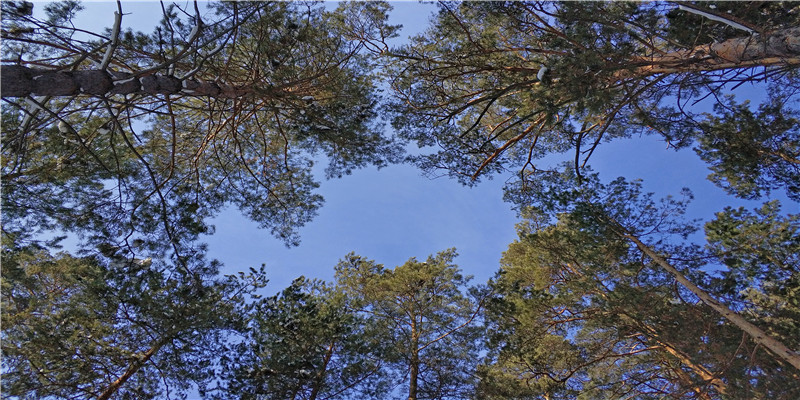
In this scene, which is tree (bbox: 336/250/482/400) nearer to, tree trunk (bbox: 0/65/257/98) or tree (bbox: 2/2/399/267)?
tree (bbox: 2/2/399/267)

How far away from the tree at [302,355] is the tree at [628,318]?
106 inches

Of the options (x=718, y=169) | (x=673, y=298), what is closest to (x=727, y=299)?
(x=673, y=298)

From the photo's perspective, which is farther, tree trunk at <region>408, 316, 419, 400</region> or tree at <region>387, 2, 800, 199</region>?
tree trunk at <region>408, 316, 419, 400</region>

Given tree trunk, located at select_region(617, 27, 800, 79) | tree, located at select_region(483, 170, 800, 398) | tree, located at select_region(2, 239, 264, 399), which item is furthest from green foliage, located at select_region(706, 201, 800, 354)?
tree, located at select_region(2, 239, 264, 399)

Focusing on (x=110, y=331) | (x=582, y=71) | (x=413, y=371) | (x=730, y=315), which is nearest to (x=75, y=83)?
(x=110, y=331)

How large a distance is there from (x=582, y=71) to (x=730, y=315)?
4.07m

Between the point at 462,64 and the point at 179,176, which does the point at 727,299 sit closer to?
the point at 462,64

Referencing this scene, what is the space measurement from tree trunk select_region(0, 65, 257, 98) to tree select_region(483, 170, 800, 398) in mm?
5920

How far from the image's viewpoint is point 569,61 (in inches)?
169

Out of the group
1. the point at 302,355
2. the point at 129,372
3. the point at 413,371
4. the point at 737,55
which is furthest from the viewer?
the point at 413,371

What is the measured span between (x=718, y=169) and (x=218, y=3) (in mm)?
7633

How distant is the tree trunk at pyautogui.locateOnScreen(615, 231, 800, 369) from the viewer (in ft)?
15.5

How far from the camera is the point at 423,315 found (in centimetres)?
986

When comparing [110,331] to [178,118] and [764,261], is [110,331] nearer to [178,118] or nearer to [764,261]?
[178,118]
